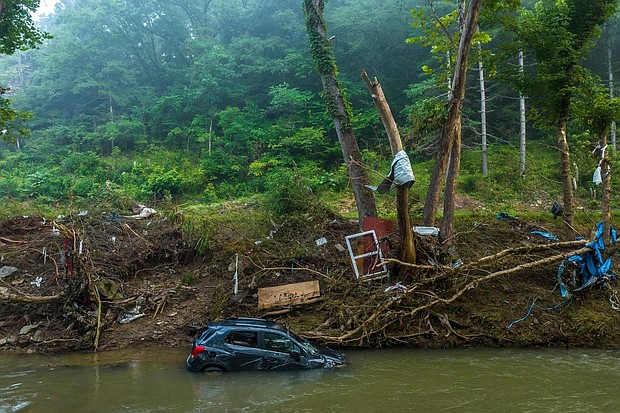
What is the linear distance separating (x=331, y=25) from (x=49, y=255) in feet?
81.7

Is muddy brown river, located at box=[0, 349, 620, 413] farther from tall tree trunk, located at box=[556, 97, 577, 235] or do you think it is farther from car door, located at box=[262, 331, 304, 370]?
tall tree trunk, located at box=[556, 97, 577, 235]

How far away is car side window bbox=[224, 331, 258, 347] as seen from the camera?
8320 mm

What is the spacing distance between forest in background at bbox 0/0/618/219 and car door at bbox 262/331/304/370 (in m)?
6.43

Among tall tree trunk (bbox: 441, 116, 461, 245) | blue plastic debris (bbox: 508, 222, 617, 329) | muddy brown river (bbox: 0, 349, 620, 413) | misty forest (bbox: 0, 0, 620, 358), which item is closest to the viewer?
muddy brown river (bbox: 0, 349, 620, 413)

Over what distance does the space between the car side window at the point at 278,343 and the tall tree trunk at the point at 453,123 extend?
595cm

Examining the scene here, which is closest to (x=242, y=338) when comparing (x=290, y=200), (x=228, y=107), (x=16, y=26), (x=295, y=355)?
(x=295, y=355)

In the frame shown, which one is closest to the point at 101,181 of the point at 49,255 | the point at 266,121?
the point at 266,121

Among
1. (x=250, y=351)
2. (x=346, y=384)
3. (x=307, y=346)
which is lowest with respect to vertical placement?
(x=346, y=384)

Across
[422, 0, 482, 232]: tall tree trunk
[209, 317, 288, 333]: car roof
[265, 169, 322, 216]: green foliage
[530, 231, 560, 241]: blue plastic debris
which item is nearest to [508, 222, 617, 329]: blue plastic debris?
[530, 231, 560, 241]: blue plastic debris

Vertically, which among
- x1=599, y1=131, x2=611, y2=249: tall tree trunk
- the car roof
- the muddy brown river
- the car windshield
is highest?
x1=599, y1=131, x2=611, y2=249: tall tree trunk

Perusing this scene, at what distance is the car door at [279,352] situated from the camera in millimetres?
8227

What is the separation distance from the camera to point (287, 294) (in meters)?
11.1

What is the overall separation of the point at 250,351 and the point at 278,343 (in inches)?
22.2

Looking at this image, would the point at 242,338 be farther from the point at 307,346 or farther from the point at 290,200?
the point at 290,200
